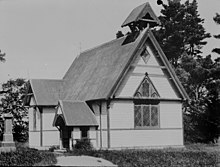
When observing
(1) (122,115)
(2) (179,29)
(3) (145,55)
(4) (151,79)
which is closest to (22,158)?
(1) (122,115)

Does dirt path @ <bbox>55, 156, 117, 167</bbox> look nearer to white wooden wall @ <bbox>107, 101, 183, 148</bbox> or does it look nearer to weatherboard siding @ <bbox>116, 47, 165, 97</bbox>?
white wooden wall @ <bbox>107, 101, 183, 148</bbox>

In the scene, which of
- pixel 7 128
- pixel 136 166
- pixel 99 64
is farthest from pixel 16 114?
pixel 136 166

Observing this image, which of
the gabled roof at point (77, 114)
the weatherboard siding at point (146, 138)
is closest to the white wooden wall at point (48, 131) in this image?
the gabled roof at point (77, 114)

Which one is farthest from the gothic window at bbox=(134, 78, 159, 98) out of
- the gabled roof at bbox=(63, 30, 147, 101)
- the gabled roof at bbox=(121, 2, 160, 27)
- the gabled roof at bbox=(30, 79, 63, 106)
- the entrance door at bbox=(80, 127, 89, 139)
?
the gabled roof at bbox=(30, 79, 63, 106)

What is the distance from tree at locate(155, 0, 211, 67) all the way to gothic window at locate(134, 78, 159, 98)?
2513 cm

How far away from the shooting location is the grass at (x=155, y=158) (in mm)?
23784

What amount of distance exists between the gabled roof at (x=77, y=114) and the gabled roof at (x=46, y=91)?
451cm

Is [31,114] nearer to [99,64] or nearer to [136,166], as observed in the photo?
[99,64]

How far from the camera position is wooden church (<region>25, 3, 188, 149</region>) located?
32844 millimetres

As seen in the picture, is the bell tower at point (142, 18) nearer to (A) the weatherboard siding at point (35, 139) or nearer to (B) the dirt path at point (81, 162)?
(A) the weatherboard siding at point (35, 139)

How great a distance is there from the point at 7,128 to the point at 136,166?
11.9 meters

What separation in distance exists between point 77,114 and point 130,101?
4136 millimetres

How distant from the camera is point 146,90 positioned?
34312mm

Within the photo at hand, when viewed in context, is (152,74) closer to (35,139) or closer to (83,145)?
(83,145)
